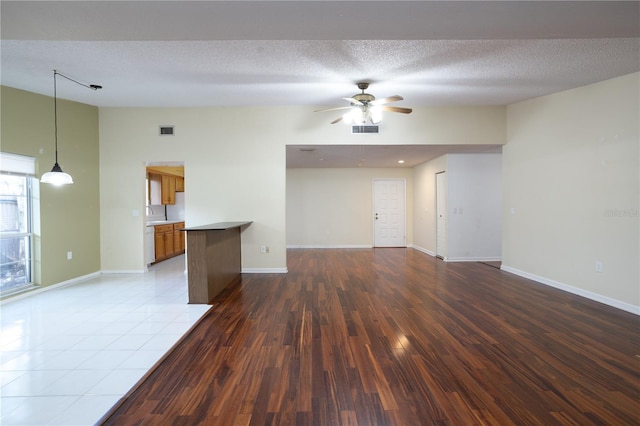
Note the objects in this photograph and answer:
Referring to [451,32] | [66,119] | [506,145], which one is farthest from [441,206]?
[66,119]

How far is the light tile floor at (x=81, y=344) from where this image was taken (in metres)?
1.81

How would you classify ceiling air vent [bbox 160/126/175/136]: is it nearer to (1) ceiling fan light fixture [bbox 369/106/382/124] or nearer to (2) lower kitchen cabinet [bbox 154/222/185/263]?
(2) lower kitchen cabinet [bbox 154/222/185/263]

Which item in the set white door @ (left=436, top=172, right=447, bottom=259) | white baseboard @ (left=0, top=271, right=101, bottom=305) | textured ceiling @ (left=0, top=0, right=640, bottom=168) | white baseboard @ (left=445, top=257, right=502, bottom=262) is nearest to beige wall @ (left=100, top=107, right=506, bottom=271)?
textured ceiling @ (left=0, top=0, right=640, bottom=168)

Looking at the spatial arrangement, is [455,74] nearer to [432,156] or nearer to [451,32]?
[451,32]

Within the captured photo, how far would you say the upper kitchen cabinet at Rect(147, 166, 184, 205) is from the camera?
7.18 m

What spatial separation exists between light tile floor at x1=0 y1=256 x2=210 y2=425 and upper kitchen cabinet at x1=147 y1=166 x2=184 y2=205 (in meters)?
3.32

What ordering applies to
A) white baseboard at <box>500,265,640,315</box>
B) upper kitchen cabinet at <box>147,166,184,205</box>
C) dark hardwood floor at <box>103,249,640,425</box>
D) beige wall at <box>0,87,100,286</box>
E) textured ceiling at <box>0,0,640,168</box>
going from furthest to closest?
1. upper kitchen cabinet at <box>147,166,184,205</box>
2. beige wall at <box>0,87,100,286</box>
3. white baseboard at <box>500,265,640,315</box>
4. textured ceiling at <box>0,0,640,168</box>
5. dark hardwood floor at <box>103,249,640,425</box>

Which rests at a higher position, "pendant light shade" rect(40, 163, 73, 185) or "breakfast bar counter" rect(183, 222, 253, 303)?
"pendant light shade" rect(40, 163, 73, 185)

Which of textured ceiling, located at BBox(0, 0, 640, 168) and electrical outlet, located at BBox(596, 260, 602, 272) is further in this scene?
electrical outlet, located at BBox(596, 260, 602, 272)

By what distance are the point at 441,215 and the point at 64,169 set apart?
7.35 m

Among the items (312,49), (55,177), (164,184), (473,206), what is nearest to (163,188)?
(164,184)

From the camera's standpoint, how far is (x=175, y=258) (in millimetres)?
7039

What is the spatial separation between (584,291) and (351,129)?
4220 millimetres

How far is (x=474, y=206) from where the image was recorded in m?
6.27
